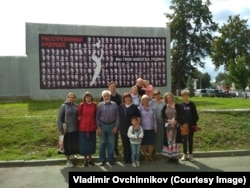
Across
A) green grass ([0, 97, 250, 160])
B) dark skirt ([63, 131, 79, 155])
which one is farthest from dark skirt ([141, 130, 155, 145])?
green grass ([0, 97, 250, 160])

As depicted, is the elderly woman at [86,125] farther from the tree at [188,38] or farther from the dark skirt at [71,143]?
the tree at [188,38]

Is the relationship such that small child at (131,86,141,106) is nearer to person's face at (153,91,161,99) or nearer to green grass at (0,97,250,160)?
person's face at (153,91,161,99)

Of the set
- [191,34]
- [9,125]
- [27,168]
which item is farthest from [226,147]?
[191,34]

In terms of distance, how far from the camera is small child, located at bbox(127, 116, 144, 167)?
9344 millimetres

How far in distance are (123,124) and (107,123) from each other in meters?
0.38

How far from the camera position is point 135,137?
9328mm

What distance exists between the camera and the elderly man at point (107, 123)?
30.7ft

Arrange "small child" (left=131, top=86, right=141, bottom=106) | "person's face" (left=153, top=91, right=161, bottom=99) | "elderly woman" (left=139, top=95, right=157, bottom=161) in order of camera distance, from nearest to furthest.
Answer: "elderly woman" (left=139, top=95, right=157, bottom=161)
"small child" (left=131, top=86, right=141, bottom=106)
"person's face" (left=153, top=91, right=161, bottom=99)

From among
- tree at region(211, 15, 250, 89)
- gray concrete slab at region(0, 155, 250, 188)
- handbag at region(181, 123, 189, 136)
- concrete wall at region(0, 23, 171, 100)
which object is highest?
tree at region(211, 15, 250, 89)

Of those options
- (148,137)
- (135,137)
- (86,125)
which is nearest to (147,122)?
(148,137)

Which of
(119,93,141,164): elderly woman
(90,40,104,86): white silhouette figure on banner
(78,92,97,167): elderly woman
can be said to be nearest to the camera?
(78,92,97,167): elderly woman

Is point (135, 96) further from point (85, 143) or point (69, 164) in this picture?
point (69, 164)

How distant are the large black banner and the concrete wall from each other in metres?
0.26

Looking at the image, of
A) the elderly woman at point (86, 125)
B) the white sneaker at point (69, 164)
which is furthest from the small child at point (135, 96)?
the white sneaker at point (69, 164)
